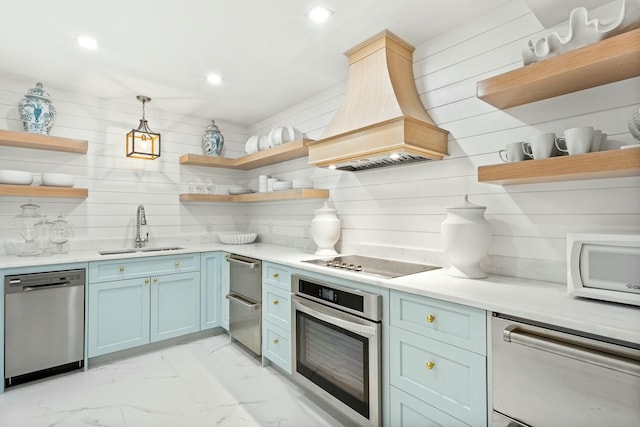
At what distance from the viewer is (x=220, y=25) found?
2098 mm

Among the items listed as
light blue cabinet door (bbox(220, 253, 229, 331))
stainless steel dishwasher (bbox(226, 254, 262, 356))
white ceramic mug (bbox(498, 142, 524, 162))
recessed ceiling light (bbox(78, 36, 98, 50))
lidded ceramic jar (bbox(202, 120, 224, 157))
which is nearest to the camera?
white ceramic mug (bbox(498, 142, 524, 162))

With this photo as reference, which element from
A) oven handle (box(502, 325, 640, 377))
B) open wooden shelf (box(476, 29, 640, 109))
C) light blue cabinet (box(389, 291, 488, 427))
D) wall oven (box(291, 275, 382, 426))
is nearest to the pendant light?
wall oven (box(291, 275, 382, 426))

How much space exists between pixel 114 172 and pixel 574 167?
12.4 ft

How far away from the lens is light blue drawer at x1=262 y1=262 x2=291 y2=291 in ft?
8.05

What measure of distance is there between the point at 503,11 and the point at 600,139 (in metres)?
0.99

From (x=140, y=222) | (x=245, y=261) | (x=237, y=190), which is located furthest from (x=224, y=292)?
(x=237, y=190)

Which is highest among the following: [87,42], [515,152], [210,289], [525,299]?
[87,42]

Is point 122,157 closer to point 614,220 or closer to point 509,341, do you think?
point 509,341

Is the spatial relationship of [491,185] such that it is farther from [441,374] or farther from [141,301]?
[141,301]

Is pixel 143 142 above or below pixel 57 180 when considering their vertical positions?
above

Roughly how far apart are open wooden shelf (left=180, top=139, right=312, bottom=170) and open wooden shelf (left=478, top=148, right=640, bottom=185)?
5.63 ft

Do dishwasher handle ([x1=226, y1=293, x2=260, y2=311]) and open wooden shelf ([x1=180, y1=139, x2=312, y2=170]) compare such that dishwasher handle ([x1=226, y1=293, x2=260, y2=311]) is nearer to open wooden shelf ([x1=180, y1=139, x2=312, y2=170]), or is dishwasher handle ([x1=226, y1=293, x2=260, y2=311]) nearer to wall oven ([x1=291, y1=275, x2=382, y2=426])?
wall oven ([x1=291, y1=275, x2=382, y2=426])

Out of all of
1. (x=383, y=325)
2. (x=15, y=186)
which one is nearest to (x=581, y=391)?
(x=383, y=325)

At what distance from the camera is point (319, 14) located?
1971mm
